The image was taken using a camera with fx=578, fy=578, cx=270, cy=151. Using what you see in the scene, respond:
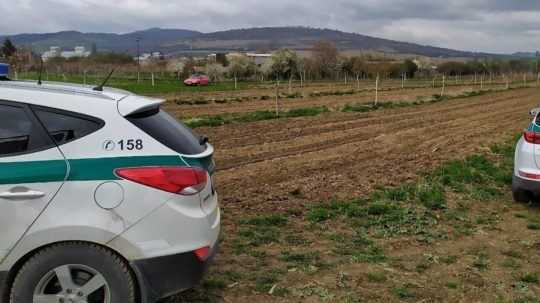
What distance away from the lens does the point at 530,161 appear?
295 inches

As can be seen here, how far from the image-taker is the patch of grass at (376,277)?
5125 millimetres

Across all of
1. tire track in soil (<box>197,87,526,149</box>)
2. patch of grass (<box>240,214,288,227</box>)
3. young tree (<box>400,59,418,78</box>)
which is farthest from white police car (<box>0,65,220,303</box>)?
young tree (<box>400,59,418,78</box>)

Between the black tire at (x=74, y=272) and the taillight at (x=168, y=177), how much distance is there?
50 centimetres

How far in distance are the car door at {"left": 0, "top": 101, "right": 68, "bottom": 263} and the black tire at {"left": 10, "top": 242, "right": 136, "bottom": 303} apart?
20 centimetres

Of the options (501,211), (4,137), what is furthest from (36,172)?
(501,211)

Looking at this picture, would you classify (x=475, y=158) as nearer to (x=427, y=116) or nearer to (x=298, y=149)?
(x=298, y=149)

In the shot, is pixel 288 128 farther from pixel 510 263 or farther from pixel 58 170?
pixel 58 170

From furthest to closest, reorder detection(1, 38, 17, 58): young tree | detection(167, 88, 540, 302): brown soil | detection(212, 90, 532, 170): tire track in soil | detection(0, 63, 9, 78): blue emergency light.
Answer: detection(1, 38, 17, 58): young tree, detection(212, 90, 532, 170): tire track in soil, detection(167, 88, 540, 302): brown soil, detection(0, 63, 9, 78): blue emergency light

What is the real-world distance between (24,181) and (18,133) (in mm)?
343

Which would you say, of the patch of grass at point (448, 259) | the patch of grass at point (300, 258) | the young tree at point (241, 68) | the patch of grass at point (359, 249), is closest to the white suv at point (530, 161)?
the patch of grass at point (448, 259)

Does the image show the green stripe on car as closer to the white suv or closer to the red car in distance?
the white suv

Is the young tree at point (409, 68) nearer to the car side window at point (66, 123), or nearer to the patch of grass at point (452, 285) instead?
the patch of grass at point (452, 285)

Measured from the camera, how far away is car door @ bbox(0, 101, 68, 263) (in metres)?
3.50

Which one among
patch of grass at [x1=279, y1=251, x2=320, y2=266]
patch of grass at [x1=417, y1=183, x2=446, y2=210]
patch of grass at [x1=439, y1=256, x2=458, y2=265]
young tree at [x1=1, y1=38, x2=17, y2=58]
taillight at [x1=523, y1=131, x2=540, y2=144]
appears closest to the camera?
patch of grass at [x1=279, y1=251, x2=320, y2=266]
